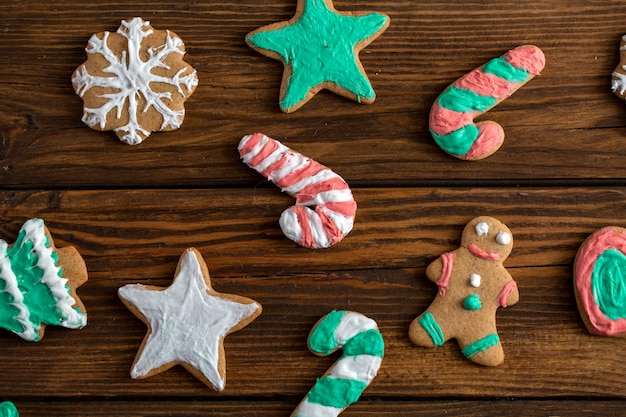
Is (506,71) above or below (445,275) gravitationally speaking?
above

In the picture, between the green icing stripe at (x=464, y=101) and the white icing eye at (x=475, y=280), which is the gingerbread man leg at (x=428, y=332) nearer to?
the white icing eye at (x=475, y=280)

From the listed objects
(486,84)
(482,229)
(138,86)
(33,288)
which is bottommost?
(33,288)

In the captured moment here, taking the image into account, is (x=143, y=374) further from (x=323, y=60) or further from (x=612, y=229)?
(x=612, y=229)

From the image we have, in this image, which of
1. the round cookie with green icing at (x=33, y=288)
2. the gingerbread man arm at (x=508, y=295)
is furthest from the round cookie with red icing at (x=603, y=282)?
the round cookie with green icing at (x=33, y=288)

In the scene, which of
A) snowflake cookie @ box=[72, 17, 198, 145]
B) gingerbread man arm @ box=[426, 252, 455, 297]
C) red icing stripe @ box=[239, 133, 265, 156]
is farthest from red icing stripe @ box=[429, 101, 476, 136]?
snowflake cookie @ box=[72, 17, 198, 145]

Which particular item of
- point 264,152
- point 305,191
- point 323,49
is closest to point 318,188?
point 305,191

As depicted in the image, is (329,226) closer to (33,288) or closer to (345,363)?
(345,363)
